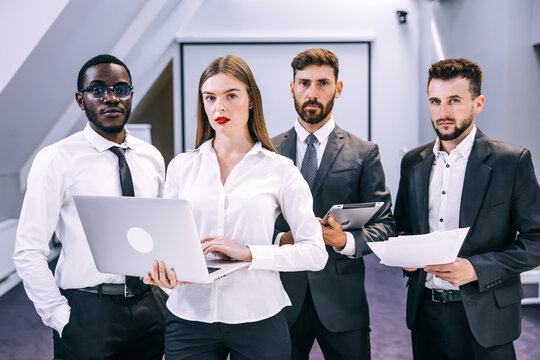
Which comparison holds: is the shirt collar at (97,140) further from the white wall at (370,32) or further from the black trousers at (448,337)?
the white wall at (370,32)

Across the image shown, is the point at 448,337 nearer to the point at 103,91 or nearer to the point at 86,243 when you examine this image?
the point at 86,243

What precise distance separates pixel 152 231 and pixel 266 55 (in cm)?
581

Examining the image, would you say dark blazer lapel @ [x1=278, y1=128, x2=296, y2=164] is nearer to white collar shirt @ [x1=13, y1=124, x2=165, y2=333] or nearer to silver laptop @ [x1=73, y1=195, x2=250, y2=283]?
white collar shirt @ [x1=13, y1=124, x2=165, y2=333]

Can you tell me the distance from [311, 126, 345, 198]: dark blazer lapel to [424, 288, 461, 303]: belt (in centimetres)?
56

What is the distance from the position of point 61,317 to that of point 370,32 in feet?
20.2

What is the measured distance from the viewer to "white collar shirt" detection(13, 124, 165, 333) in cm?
156

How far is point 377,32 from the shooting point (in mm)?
6852

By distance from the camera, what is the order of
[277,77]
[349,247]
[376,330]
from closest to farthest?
[349,247] < [376,330] < [277,77]

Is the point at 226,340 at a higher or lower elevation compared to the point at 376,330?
higher

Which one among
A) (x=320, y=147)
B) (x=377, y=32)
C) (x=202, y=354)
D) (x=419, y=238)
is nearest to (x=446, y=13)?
(x=377, y=32)

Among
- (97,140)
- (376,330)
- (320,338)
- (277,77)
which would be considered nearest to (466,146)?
(320,338)

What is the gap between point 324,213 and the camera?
189cm

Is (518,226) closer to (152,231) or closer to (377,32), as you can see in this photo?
(152,231)

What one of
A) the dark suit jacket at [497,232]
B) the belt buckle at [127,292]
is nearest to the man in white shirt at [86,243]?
the belt buckle at [127,292]
